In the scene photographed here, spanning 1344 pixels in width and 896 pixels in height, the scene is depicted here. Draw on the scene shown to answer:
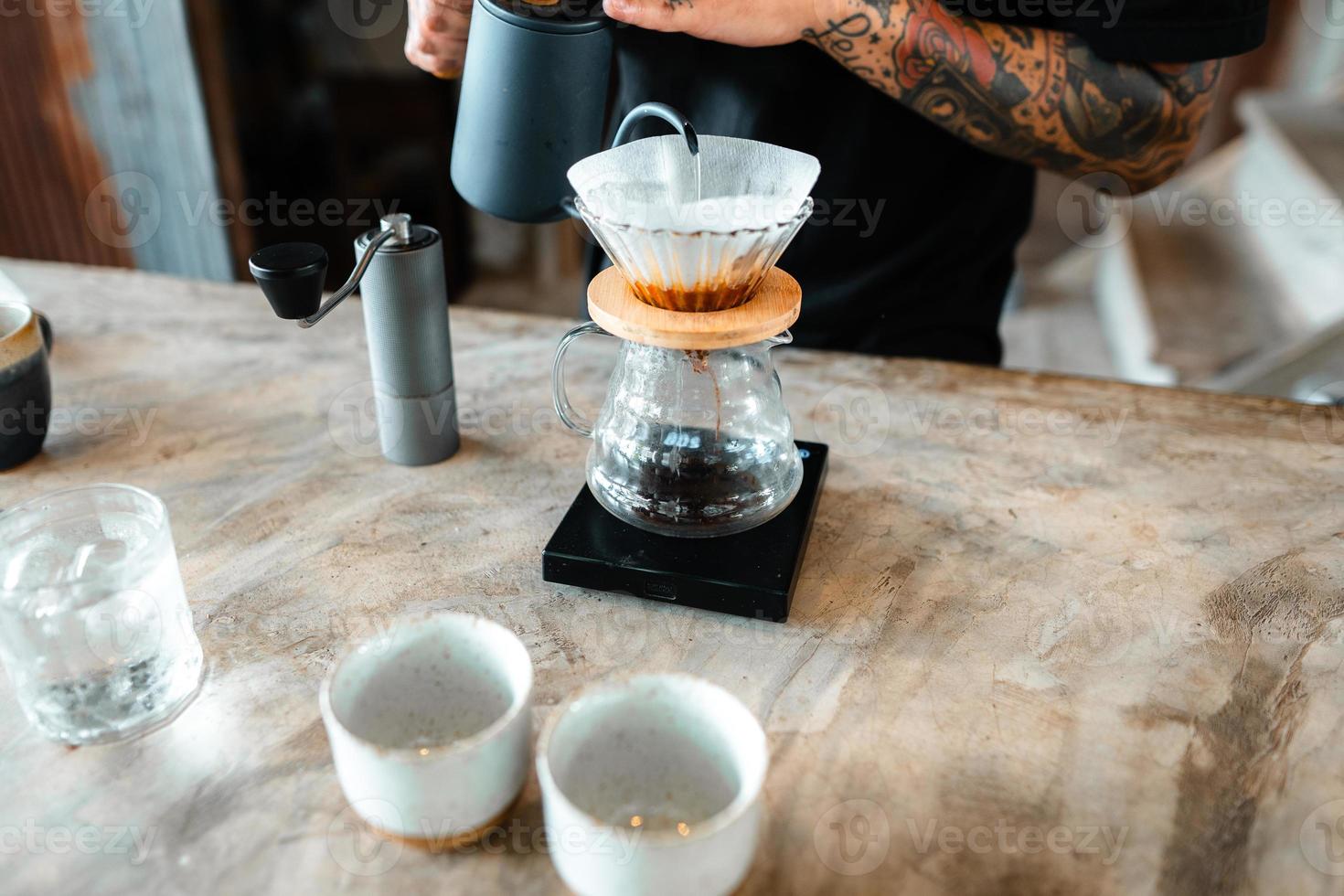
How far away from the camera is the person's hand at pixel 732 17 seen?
3.05 ft

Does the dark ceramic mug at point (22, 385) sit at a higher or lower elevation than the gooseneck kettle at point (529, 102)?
lower

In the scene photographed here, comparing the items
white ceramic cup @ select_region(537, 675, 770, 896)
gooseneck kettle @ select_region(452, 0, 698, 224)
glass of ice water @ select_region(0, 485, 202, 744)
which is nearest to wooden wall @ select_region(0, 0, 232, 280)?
gooseneck kettle @ select_region(452, 0, 698, 224)

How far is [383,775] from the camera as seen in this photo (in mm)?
583

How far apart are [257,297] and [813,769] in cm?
101

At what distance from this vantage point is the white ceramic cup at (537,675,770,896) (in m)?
0.56

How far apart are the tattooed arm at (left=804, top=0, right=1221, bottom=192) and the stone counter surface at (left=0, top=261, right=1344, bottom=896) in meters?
0.27

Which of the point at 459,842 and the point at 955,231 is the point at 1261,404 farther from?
the point at 459,842

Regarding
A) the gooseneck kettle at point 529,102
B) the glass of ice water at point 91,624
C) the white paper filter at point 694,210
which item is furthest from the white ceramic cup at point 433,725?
the gooseneck kettle at point 529,102

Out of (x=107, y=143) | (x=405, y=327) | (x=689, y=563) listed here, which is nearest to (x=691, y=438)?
(x=689, y=563)

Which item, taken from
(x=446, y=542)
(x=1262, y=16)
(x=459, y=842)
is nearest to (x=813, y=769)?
(x=459, y=842)

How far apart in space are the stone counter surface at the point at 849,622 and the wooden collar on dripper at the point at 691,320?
0.23m

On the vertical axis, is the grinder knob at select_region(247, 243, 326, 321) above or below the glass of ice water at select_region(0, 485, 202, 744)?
above

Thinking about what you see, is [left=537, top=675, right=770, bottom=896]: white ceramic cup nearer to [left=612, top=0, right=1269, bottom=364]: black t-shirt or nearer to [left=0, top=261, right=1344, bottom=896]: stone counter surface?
[left=0, top=261, right=1344, bottom=896]: stone counter surface

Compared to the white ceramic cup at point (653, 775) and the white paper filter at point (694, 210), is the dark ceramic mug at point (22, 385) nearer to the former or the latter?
the white paper filter at point (694, 210)
